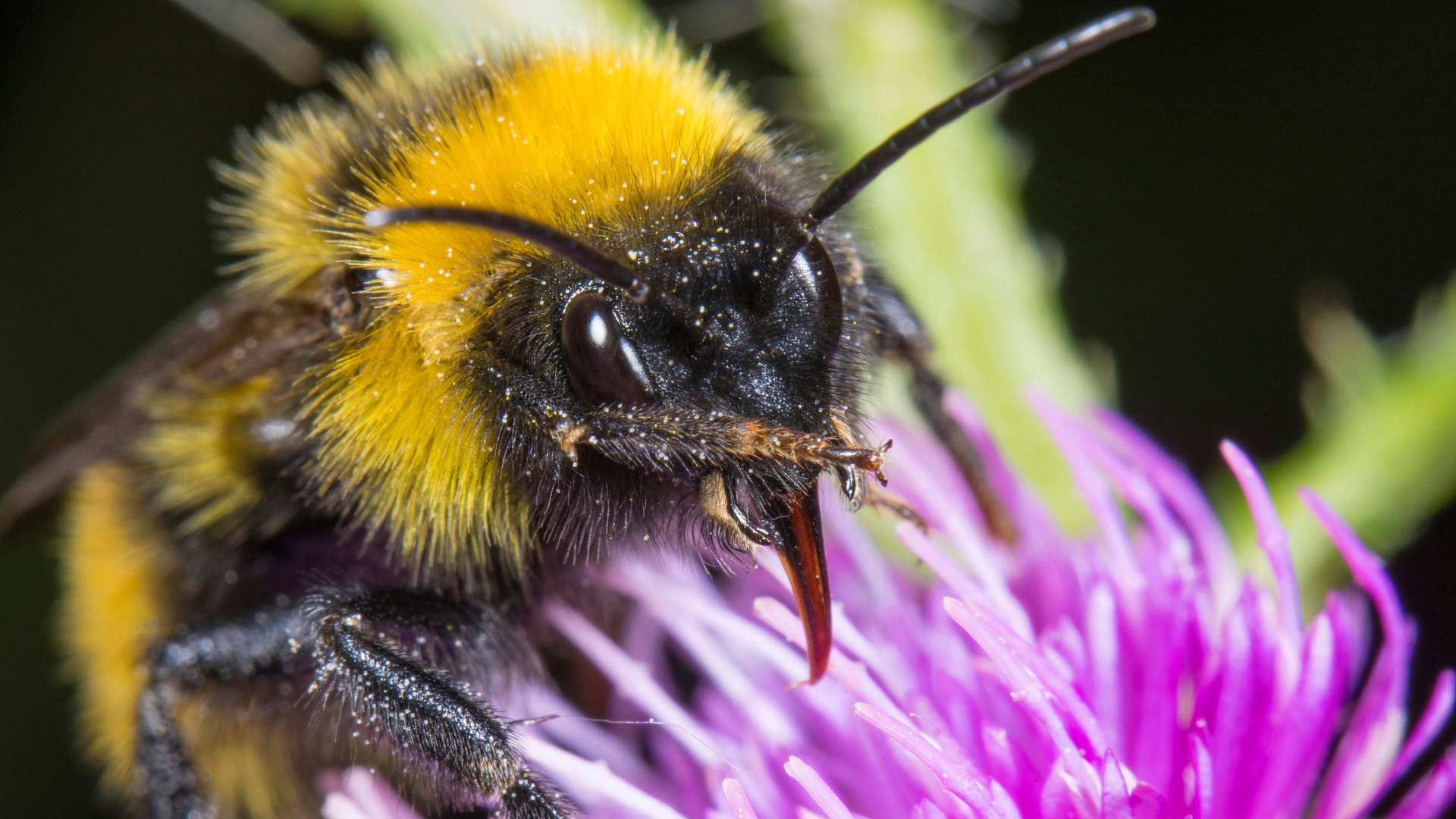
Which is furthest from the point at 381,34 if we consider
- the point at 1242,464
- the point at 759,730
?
the point at 1242,464

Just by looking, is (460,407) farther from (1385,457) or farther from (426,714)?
(1385,457)

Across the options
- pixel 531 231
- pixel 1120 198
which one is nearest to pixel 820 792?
pixel 531 231

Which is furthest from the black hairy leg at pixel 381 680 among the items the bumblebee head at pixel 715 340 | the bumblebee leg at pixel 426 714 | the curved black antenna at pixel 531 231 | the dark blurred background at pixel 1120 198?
the dark blurred background at pixel 1120 198

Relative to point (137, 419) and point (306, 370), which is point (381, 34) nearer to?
point (137, 419)

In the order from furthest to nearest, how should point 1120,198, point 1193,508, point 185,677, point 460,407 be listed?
point 1120,198, point 1193,508, point 185,677, point 460,407

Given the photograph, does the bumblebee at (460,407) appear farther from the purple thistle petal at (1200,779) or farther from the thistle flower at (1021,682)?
the purple thistle petal at (1200,779)

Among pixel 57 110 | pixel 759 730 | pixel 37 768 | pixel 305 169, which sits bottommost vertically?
pixel 37 768
